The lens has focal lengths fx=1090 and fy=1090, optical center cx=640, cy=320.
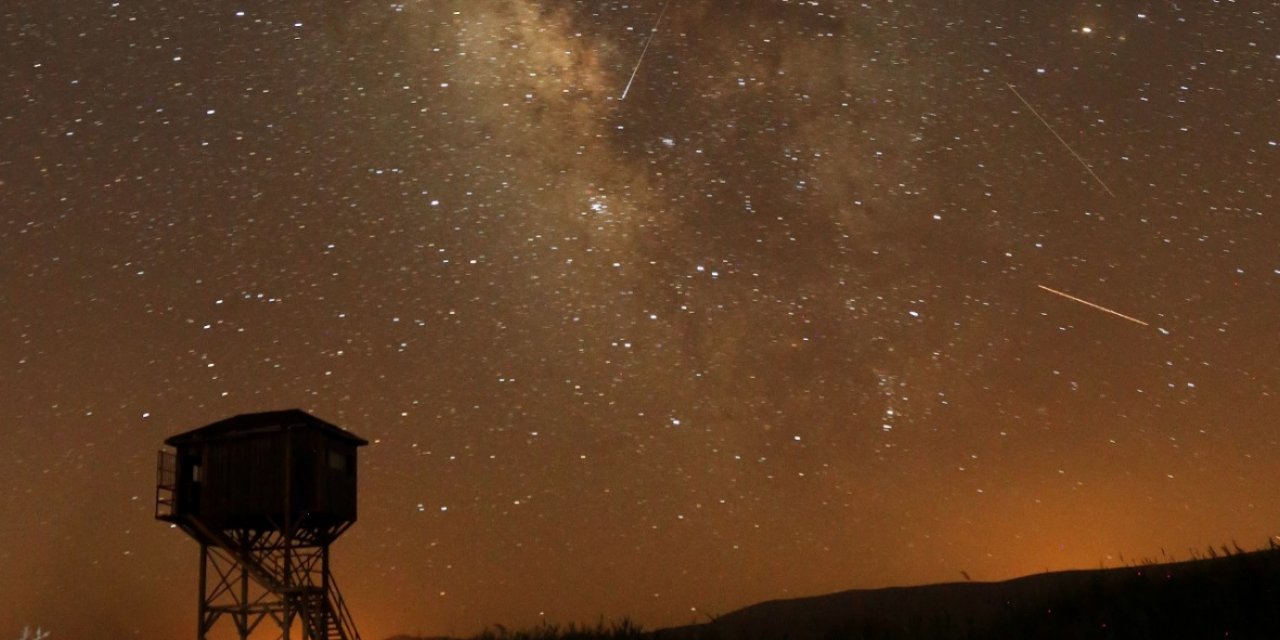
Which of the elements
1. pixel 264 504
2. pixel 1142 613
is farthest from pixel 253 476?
pixel 1142 613

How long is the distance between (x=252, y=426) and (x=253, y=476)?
1.07 metres

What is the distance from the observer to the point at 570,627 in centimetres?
3509

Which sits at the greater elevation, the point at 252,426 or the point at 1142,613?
the point at 252,426

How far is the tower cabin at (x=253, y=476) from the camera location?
23234 millimetres

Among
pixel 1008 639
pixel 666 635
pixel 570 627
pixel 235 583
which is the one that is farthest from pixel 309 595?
pixel 666 635

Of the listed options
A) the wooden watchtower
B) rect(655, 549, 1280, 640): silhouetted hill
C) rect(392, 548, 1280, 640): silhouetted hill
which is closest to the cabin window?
the wooden watchtower

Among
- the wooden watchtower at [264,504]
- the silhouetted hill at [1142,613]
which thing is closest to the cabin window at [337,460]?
the wooden watchtower at [264,504]

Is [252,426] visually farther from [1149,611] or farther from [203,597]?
[1149,611]

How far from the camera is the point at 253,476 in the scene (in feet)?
76.8

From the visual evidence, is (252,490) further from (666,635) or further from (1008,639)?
(666,635)

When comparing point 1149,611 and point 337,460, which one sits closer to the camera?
point 337,460

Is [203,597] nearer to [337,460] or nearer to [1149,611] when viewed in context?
[337,460]

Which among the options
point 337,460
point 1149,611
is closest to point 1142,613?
point 1149,611

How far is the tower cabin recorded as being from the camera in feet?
76.2
